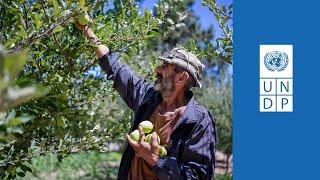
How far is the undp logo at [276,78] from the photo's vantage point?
3467mm

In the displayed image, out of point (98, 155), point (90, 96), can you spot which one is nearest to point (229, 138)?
point (98, 155)

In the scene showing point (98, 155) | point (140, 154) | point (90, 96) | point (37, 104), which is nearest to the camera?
point (140, 154)

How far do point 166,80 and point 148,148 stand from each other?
41 cm

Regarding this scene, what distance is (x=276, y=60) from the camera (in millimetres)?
3504

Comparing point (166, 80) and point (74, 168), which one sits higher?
point (166, 80)

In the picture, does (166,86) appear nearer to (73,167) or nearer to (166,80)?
(166,80)

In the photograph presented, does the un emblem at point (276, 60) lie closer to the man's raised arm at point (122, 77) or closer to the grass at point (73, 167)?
the man's raised arm at point (122, 77)

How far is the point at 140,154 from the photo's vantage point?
9.05 feet

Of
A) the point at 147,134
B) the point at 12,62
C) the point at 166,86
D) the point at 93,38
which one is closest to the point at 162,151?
the point at 147,134

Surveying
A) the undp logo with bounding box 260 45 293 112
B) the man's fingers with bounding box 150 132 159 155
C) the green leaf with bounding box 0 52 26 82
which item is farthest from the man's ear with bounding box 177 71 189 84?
the green leaf with bounding box 0 52 26 82

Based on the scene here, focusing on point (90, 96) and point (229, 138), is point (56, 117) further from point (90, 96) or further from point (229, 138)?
point (229, 138)

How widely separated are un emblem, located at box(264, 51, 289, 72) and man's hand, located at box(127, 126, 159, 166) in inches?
45.8

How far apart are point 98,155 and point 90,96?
10.4 meters

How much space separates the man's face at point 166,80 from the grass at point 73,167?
4.47m
